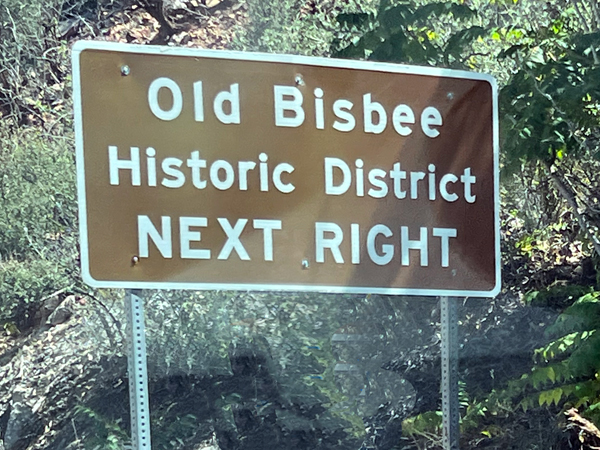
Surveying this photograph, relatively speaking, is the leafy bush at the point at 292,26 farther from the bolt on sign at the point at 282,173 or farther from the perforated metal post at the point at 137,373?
the perforated metal post at the point at 137,373

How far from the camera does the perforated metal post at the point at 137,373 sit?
1391mm

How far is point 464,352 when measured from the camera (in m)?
3.56

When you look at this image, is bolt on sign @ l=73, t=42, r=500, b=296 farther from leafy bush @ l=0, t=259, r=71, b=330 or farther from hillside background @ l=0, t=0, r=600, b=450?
leafy bush @ l=0, t=259, r=71, b=330

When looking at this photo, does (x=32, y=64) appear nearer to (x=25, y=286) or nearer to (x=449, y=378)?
(x=25, y=286)

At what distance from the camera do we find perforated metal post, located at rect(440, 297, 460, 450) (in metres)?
1.67

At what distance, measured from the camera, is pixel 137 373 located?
139cm

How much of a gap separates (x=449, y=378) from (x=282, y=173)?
0.65m

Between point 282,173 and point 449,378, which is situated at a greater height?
point 282,173

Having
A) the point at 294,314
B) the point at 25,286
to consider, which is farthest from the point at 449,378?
the point at 25,286

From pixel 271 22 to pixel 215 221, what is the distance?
95.3 inches

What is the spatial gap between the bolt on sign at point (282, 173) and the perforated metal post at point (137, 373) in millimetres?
83

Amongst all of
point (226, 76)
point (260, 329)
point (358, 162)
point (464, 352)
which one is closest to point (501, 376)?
point (464, 352)

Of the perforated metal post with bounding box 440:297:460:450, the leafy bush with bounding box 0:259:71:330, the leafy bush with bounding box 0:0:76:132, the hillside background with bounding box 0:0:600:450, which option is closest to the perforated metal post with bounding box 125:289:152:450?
the perforated metal post with bounding box 440:297:460:450

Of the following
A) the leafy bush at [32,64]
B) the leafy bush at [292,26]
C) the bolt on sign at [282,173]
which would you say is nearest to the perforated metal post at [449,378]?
the bolt on sign at [282,173]
